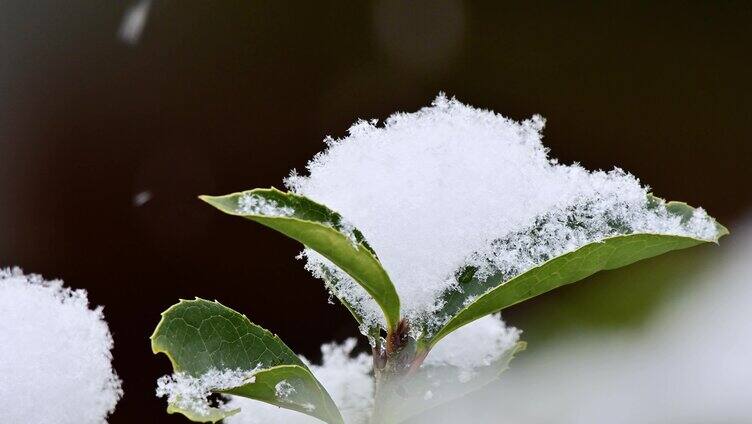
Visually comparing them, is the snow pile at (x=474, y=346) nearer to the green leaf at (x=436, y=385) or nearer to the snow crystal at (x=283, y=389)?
the green leaf at (x=436, y=385)

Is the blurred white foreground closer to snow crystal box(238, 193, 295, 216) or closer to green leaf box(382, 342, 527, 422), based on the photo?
green leaf box(382, 342, 527, 422)

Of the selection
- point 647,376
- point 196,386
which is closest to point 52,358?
point 196,386

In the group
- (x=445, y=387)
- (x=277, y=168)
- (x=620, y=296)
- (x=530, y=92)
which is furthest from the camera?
(x=530, y=92)

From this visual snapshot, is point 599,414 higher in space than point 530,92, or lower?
lower

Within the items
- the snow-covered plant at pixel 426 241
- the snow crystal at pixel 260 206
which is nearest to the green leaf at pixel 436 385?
the snow-covered plant at pixel 426 241

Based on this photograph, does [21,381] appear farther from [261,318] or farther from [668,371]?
[261,318]

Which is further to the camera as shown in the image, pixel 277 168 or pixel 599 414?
pixel 277 168

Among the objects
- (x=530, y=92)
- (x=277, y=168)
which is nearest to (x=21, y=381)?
(x=277, y=168)
